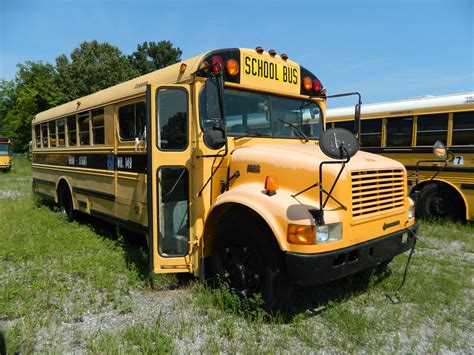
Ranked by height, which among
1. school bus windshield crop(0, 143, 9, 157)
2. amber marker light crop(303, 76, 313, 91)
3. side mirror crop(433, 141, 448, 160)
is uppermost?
amber marker light crop(303, 76, 313, 91)

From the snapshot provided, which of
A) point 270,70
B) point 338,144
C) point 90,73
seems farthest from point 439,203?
point 90,73

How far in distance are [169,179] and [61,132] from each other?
422 centimetres

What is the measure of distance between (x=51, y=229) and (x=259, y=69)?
4.61m

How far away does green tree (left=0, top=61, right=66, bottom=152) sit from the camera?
32.0 meters

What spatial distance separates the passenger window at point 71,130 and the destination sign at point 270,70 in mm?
3747

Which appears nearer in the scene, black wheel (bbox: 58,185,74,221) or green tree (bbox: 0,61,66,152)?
black wheel (bbox: 58,185,74,221)

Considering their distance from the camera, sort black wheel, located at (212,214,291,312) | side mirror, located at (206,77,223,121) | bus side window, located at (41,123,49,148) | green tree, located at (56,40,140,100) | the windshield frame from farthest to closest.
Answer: green tree, located at (56,40,140,100)
bus side window, located at (41,123,49,148)
the windshield frame
side mirror, located at (206,77,223,121)
black wheel, located at (212,214,291,312)

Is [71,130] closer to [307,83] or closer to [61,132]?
[61,132]

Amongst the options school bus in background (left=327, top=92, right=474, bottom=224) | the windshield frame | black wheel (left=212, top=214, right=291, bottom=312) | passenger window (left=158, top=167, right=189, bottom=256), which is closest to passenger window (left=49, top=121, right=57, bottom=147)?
passenger window (left=158, top=167, right=189, bottom=256)

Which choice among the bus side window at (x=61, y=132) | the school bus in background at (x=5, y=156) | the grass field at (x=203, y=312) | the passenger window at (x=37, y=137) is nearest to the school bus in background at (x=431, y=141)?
the grass field at (x=203, y=312)

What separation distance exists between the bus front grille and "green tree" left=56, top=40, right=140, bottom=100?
79.2 ft

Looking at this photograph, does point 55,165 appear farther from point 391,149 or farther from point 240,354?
point 391,149

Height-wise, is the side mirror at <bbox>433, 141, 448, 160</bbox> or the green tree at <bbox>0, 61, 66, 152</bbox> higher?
the green tree at <bbox>0, 61, 66, 152</bbox>

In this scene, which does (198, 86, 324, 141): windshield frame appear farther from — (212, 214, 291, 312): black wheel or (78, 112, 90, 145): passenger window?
(78, 112, 90, 145): passenger window
